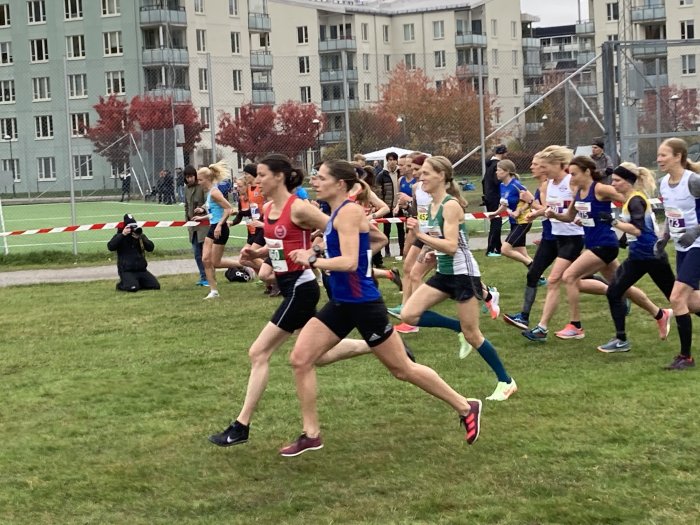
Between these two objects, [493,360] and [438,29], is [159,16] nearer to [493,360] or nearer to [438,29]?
[438,29]

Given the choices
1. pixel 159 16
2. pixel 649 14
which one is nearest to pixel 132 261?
pixel 159 16

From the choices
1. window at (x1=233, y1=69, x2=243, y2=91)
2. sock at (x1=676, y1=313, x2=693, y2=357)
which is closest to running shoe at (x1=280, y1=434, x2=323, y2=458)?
sock at (x1=676, y1=313, x2=693, y2=357)

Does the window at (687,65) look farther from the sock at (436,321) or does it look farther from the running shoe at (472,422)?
the running shoe at (472,422)

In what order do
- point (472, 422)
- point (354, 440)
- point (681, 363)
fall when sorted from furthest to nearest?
point (681, 363) < point (354, 440) < point (472, 422)

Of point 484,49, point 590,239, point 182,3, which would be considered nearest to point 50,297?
point 590,239

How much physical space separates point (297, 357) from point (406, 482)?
1.11m

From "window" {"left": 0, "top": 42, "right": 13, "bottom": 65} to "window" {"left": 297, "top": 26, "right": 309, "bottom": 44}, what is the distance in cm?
2197

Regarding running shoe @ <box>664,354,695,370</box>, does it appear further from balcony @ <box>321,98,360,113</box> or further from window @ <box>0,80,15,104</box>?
window @ <box>0,80,15,104</box>

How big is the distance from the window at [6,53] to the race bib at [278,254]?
70036 millimetres

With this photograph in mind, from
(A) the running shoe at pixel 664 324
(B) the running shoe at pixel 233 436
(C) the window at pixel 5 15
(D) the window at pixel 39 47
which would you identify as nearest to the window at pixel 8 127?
(A) the running shoe at pixel 664 324

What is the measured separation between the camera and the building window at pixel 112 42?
242ft

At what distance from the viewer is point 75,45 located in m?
74.5

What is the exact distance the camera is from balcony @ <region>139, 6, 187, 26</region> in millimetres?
73000

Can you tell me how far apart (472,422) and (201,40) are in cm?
7052
